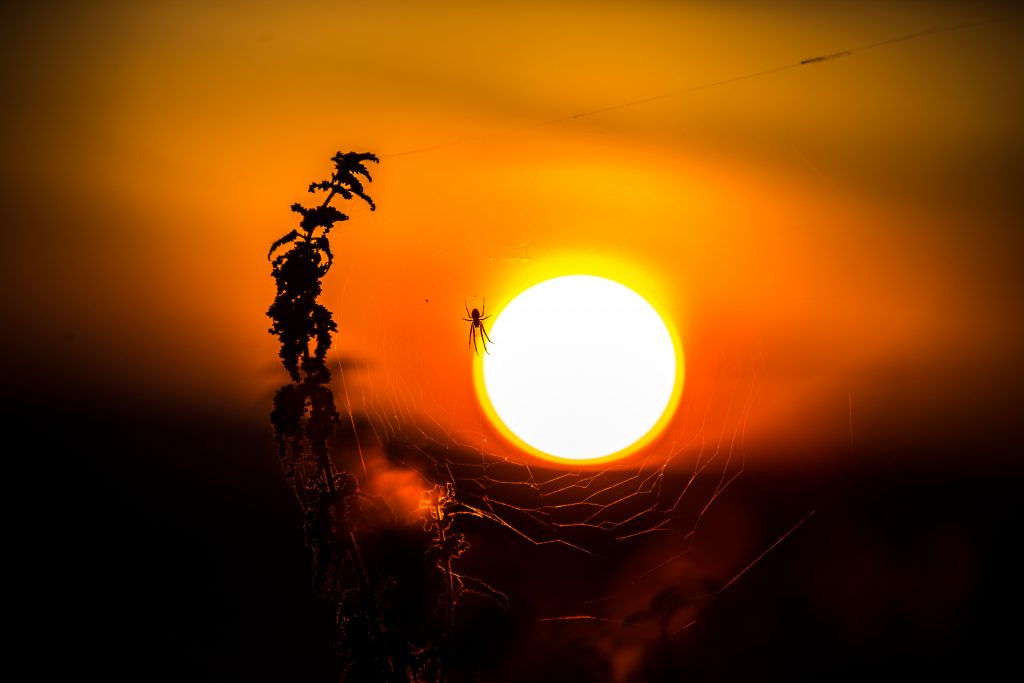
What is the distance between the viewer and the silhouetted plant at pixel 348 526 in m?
3.62

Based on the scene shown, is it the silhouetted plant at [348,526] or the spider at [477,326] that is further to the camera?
the spider at [477,326]

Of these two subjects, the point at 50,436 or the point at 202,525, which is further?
the point at 50,436

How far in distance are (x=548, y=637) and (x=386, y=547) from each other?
245cm

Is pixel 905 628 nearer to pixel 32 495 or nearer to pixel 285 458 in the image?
pixel 285 458

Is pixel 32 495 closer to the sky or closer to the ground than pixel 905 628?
closer to the sky

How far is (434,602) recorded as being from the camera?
178 inches

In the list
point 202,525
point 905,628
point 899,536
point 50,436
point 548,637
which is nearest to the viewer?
point 548,637

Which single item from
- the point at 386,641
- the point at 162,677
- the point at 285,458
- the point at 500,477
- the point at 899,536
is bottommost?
the point at 162,677

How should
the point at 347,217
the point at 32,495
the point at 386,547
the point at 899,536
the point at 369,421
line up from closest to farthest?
1. the point at 347,217
2. the point at 386,547
3. the point at 369,421
4. the point at 899,536
5. the point at 32,495

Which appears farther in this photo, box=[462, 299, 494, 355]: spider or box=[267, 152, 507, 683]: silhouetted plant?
box=[462, 299, 494, 355]: spider

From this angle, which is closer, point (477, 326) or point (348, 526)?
point (348, 526)

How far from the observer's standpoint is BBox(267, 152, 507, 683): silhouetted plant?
3617mm

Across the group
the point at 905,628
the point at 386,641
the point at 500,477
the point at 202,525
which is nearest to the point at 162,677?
the point at 202,525

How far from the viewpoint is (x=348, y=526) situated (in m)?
4.03
